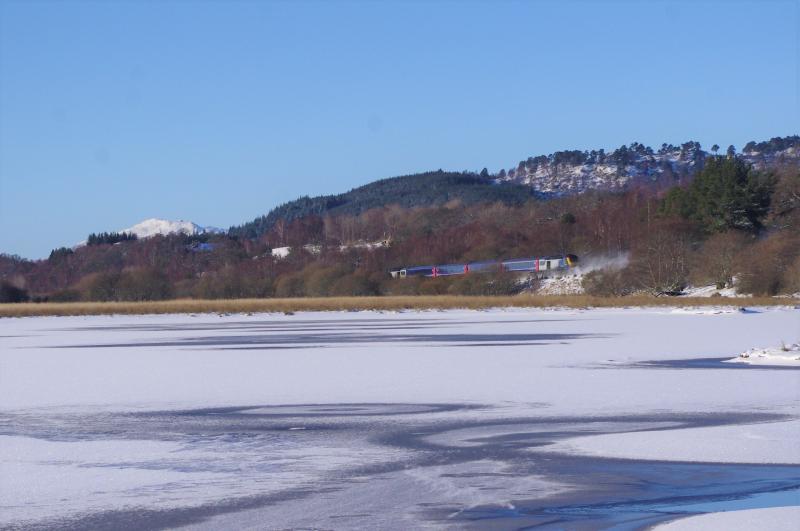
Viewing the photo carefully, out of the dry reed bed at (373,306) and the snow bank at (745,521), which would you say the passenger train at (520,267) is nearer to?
the dry reed bed at (373,306)

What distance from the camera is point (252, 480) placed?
30.1ft

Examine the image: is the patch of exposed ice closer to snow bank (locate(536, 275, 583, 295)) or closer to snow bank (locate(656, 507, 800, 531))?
snow bank (locate(656, 507, 800, 531))

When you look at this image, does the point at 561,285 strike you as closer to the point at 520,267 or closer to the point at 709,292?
the point at 520,267

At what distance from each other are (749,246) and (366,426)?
2430 inches

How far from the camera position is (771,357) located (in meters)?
19.4

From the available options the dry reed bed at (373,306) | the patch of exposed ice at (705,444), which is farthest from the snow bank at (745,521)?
the dry reed bed at (373,306)

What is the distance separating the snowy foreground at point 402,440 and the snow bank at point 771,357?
850mm

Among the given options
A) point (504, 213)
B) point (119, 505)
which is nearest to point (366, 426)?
point (119, 505)

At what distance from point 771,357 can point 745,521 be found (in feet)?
42.2

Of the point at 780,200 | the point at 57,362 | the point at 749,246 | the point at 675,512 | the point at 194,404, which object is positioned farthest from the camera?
the point at 780,200

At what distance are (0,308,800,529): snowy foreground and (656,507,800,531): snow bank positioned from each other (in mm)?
33

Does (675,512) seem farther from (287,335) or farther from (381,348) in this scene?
(287,335)

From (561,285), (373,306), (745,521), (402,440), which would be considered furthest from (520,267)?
(745,521)

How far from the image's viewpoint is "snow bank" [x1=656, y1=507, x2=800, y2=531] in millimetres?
7312
